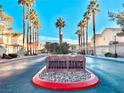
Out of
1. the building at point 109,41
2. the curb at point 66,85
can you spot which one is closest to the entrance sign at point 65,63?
the curb at point 66,85

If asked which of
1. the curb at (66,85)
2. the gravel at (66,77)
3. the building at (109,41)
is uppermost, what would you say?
the building at (109,41)

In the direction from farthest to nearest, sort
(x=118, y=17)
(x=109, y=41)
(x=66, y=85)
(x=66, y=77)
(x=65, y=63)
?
(x=109, y=41)
(x=118, y=17)
(x=65, y=63)
(x=66, y=77)
(x=66, y=85)

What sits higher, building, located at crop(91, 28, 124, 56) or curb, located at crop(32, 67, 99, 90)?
building, located at crop(91, 28, 124, 56)

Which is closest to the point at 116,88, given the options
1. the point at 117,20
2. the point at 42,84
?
the point at 42,84

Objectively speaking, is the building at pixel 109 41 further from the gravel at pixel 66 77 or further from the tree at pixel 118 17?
the gravel at pixel 66 77

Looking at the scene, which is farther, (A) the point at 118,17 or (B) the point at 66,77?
(A) the point at 118,17

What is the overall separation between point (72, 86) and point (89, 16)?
3147 inches

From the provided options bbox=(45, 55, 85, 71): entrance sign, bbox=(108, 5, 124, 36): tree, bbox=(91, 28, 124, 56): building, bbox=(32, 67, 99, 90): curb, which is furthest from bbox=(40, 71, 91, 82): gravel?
bbox=(91, 28, 124, 56): building

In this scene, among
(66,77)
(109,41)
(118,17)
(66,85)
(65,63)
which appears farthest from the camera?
(109,41)

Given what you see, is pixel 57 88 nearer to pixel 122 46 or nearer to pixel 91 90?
pixel 91 90

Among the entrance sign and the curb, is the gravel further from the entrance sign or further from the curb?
the curb

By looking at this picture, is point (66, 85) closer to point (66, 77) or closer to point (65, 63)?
point (66, 77)

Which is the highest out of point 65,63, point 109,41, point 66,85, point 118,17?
point 118,17

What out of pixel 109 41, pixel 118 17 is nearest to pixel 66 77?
pixel 118 17
